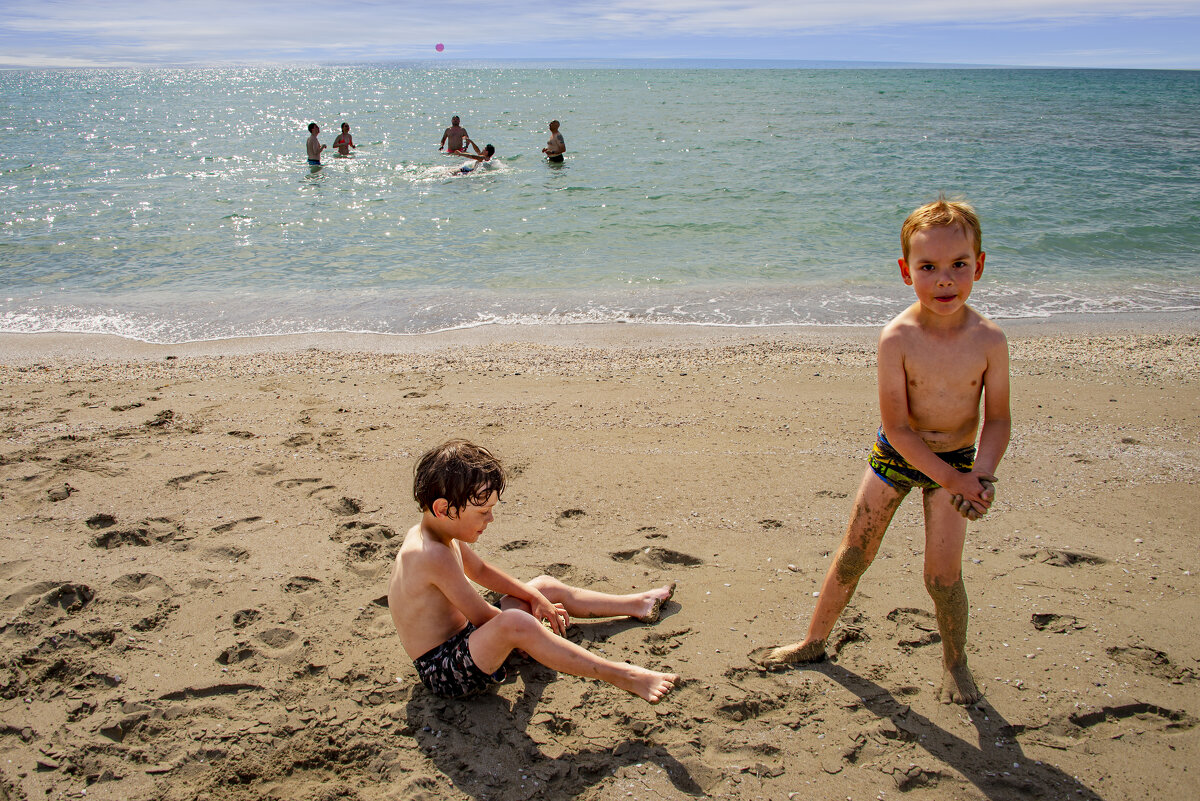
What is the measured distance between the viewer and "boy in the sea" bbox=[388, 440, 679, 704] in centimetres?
248

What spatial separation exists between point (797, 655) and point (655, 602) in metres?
0.59

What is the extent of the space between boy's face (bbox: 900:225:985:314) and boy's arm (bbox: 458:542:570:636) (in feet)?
5.60

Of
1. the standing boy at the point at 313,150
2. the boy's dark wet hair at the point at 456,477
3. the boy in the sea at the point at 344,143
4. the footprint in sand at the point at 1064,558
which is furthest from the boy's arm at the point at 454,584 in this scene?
the boy in the sea at the point at 344,143

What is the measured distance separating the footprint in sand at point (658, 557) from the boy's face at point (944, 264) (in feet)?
5.26

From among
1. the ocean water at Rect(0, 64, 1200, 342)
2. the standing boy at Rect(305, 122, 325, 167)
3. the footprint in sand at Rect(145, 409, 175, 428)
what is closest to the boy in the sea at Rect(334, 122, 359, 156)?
the ocean water at Rect(0, 64, 1200, 342)

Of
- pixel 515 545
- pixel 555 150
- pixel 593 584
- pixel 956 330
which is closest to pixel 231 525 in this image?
pixel 515 545

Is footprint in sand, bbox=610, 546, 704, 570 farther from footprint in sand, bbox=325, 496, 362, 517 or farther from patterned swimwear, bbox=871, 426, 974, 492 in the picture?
footprint in sand, bbox=325, 496, 362, 517

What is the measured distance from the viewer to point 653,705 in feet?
8.31

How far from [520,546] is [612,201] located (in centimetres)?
1135

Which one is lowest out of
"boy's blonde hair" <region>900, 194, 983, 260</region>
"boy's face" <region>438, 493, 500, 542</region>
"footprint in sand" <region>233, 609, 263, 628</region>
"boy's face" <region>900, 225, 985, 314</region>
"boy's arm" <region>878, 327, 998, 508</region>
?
"footprint in sand" <region>233, 609, 263, 628</region>

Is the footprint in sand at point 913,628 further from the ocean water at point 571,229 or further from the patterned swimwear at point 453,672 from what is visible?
the ocean water at point 571,229

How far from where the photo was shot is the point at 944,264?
2.28m

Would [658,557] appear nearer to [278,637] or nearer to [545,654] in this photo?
[545,654]

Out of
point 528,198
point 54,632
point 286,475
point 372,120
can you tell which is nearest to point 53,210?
point 528,198
